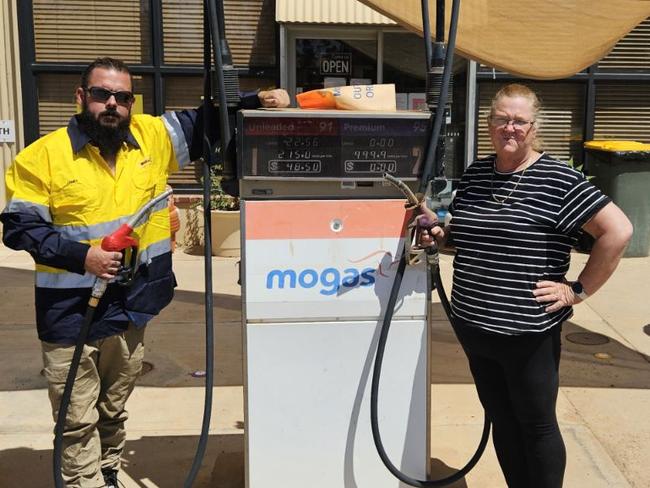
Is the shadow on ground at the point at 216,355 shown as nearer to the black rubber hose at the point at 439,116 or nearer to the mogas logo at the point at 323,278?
the mogas logo at the point at 323,278

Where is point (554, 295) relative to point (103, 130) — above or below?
below

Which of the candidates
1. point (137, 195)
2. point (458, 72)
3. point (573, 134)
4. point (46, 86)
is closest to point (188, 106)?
point (46, 86)

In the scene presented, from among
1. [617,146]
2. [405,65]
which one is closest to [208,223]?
[405,65]

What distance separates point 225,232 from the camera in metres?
8.00

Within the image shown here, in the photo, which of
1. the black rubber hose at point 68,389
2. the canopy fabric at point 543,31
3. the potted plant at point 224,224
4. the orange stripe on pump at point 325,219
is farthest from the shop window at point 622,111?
the black rubber hose at point 68,389

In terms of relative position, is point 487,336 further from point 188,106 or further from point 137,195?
point 188,106

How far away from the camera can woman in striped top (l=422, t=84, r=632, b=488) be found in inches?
100

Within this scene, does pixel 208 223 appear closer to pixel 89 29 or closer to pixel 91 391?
pixel 91 391

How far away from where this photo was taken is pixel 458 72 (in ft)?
28.9

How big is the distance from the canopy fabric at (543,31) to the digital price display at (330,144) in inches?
52.3

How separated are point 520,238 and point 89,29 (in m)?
7.24

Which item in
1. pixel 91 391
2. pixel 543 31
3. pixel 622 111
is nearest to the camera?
pixel 91 391

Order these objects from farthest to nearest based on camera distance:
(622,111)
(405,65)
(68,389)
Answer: (622,111) < (405,65) < (68,389)

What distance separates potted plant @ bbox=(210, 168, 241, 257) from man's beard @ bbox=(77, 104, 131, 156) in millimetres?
5064
